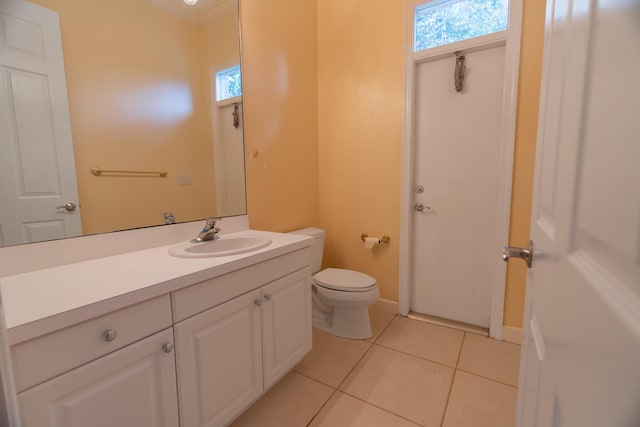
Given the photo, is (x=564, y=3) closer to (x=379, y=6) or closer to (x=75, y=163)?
(x=75, y=163)

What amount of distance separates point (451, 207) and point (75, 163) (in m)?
2.20

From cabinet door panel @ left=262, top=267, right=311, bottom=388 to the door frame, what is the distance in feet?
3.22

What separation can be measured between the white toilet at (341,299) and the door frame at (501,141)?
0.43m

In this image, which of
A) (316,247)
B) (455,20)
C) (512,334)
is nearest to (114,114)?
(316,247)

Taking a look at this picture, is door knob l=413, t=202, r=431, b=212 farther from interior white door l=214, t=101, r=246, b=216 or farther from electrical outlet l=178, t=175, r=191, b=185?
electrical outlet l=178, t=175, r=191, b=185

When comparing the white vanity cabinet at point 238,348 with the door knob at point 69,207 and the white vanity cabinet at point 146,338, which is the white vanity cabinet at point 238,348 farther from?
the door knob at point 69,207

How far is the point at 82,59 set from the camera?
1.15 meters

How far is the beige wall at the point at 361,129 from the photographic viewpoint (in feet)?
7.14

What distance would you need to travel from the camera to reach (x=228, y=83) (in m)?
1.76

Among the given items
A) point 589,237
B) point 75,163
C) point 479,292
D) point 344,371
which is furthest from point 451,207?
point 75,163

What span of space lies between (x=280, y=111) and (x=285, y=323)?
59.9 inches

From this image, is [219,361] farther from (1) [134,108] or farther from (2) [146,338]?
(1) [134,108]

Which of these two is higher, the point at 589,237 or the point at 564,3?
the point at 564,3

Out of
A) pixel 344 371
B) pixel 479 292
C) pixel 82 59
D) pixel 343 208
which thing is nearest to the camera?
pixel 82 59
